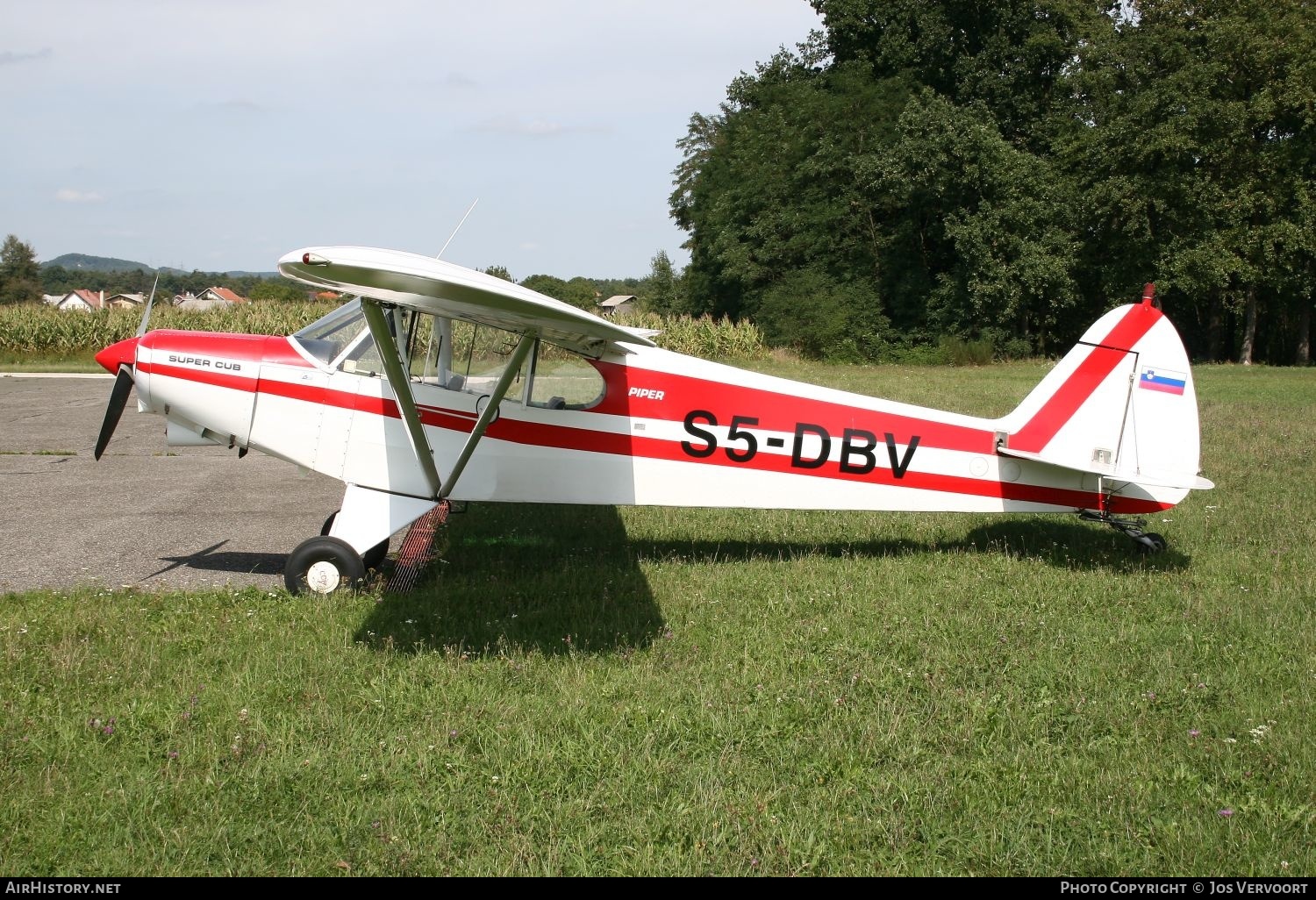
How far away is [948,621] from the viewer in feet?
20.0

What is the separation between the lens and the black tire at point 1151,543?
7.58m

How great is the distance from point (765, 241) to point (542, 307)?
3945cm

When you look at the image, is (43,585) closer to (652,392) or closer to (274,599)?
(274,599)

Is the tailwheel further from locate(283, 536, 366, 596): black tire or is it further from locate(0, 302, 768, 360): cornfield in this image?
locate(0, 302, 768, 360): cornfield

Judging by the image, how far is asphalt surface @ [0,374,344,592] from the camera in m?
7.42

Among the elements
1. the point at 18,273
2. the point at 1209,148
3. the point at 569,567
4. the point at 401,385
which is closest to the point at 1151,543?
the point at 569,567

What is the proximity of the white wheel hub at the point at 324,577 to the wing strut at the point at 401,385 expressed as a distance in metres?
0.87

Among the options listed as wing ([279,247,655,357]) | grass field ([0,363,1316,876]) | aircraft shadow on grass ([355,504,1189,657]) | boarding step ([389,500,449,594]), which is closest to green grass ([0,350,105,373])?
boarding step ([389,500,449,594])

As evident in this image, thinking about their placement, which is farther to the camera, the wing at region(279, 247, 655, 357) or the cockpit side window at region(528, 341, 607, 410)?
the cockpit side window at region(528, 341, 607, 410)

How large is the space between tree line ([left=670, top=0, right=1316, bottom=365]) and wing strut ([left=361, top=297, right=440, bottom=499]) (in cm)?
3344

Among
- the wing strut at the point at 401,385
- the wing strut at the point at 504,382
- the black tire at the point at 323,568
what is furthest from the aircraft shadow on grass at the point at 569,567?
the wing strut at the point at 504,382

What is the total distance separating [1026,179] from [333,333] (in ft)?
114

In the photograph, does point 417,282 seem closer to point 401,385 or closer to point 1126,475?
point 401,385

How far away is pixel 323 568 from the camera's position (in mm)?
6727
